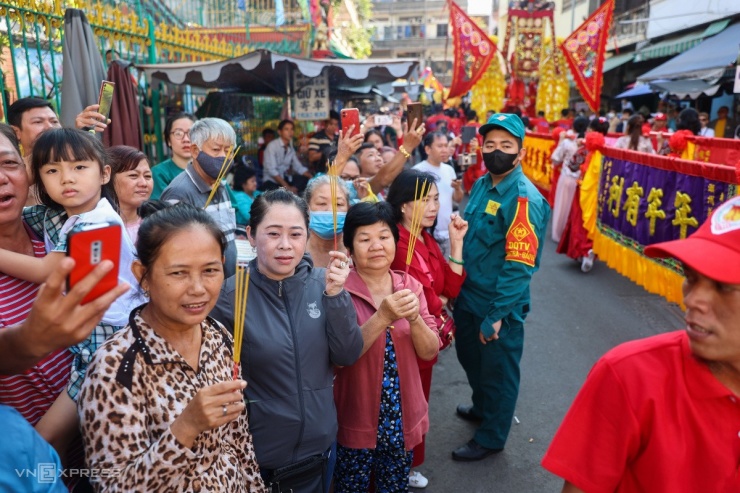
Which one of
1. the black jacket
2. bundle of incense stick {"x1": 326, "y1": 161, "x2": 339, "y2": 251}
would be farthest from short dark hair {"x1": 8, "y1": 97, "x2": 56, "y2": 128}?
the black jacket

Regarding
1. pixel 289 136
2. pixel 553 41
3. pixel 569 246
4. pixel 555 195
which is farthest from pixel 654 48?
pixel 289 136

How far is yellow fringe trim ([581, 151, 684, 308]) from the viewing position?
4.60 meters

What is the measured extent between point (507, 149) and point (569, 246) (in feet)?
14.8

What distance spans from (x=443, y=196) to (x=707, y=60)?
9375 mm

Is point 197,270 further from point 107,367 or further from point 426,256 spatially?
point 426,256

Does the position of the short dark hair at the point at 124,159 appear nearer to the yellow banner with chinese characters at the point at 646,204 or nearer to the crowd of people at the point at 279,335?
the crowd of people at the point at 279,335

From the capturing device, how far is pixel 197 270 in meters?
1.51

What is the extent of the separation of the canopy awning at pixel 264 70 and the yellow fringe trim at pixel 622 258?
2730mm

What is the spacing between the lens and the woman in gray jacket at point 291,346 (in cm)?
187

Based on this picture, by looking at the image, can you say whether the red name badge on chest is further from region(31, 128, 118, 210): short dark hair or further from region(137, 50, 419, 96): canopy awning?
region(137, 50, 419, 96): canopy awning

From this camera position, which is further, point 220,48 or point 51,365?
point 220,48

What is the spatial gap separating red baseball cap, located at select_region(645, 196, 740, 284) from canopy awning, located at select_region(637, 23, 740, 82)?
10662mm

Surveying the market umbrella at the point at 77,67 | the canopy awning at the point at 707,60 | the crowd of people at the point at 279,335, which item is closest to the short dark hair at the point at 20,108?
the crowd of people at the point at 279,335

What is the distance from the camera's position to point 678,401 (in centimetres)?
118
